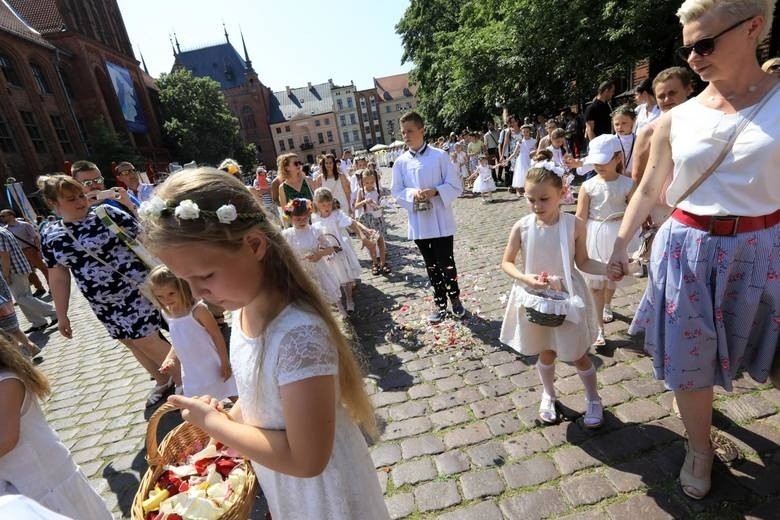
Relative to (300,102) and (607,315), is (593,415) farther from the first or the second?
(300,102)

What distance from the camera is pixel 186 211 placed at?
118cm

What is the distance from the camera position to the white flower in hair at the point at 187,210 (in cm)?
118

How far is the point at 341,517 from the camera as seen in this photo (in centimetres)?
147

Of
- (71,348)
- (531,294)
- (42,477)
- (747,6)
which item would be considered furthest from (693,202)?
(71,348)

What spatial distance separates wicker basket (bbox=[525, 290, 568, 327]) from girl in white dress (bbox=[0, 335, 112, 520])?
249 cm

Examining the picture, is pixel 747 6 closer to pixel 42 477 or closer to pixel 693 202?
pixel 693 202

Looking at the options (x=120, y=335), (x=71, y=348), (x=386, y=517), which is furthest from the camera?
(x=71, y=348)

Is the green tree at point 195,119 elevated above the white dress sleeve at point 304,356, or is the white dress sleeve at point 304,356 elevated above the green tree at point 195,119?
the green tree at point 195,119

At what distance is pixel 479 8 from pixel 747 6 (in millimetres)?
21556

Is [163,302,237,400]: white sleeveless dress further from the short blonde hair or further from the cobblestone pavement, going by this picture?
the short blonde hair

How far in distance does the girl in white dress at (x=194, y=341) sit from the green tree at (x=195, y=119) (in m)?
45.5

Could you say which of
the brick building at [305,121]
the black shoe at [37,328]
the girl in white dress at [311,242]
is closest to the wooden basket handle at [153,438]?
the girl in white dress at [311,242]

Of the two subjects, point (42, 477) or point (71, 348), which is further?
point (71, 348)

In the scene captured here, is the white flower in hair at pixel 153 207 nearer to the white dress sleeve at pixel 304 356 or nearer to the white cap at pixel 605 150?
the white dress sleeve at pixel 304 356
